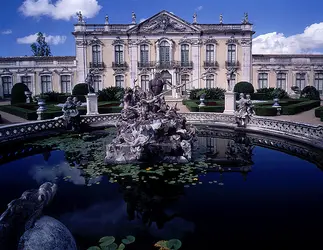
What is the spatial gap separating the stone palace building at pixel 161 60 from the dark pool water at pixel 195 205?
25103mm

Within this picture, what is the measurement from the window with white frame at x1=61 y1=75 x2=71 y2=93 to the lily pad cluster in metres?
30.5

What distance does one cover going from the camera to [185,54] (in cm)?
3231

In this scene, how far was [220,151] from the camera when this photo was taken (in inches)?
342

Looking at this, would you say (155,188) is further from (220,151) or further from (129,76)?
(129,76)

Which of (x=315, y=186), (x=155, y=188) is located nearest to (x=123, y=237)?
(x=155, y=188)

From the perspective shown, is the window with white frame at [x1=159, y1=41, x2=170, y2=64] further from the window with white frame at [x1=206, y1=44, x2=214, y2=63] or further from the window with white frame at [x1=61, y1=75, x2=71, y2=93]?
the window with white frame at [x1=61, y1=75, x2=71, y2=93]

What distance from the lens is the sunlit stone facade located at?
3142 centimetres

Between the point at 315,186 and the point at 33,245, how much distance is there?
17.2ft

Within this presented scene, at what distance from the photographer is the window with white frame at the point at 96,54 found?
31781 mm

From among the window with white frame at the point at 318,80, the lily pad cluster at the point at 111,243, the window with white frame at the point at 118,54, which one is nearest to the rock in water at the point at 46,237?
the lily pad cluster at the point at 111,243

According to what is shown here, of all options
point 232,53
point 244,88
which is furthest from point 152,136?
point 232,53

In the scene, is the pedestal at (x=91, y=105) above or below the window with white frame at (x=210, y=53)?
below

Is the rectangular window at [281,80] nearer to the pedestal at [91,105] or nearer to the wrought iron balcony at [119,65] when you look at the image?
the wrought iron balcony at [119,65]

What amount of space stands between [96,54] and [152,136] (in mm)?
26424
